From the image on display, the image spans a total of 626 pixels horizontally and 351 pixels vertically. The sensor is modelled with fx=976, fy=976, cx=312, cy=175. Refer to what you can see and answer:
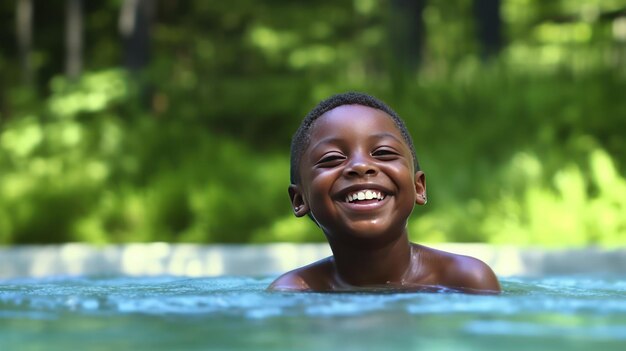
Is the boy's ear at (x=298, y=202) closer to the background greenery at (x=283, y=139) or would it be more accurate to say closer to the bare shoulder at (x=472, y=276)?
the bare shoulder at (x=472, y=276)

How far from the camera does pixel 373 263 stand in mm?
3439

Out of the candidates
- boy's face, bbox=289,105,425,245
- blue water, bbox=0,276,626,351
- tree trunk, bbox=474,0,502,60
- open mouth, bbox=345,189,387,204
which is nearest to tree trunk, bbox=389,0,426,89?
tree trunk, bbox=474,0,502,60

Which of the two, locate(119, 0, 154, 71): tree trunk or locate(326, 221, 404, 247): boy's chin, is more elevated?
locate(119, 0, 154, 71): tree trunk

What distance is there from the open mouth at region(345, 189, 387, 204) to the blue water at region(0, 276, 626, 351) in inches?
16.7

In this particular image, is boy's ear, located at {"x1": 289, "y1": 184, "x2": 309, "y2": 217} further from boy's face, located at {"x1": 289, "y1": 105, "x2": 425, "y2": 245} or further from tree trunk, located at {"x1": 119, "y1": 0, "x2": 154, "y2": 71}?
tree trunk, located at {"x1": 119, "y1": 0, "x2": 154, "y2": 71}

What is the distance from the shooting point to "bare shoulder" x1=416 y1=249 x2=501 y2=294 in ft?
11.1

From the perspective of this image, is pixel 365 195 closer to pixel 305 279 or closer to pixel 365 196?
pixel 365 196

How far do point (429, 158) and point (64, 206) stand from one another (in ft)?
11.6

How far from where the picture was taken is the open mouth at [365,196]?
3209 mm

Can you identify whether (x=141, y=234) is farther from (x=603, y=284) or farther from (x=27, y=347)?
(x=27, y=347)

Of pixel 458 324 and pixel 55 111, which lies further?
pixel 55 111

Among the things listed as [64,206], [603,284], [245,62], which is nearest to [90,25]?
[245,62]

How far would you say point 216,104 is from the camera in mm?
13562

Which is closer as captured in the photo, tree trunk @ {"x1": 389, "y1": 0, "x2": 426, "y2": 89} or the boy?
the boy
